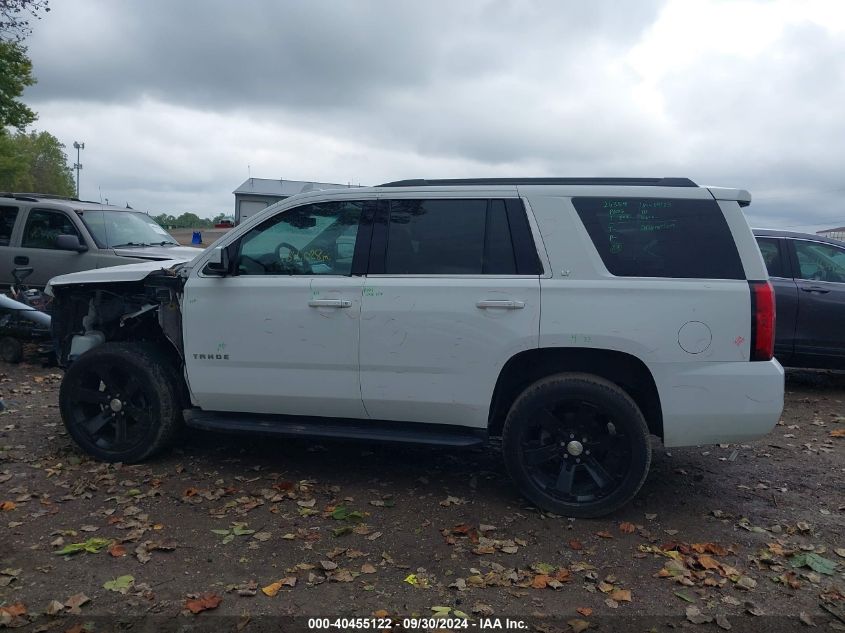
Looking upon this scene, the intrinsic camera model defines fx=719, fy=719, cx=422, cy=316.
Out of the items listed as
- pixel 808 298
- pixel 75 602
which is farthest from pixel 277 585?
pixel 808 298

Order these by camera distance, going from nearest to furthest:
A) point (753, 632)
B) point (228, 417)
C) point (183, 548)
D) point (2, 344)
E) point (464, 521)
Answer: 1. point (753, 632)
2. point (183, 548)
3. point (464, 521)
4. point (228, 417)
5. point (2, 344)

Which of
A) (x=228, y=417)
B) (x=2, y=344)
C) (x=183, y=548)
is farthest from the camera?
(x=2, y=344)

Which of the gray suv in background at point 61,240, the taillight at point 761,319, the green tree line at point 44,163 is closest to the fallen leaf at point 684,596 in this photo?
the taillight at point 761,319

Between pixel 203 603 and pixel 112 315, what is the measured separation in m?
2.97

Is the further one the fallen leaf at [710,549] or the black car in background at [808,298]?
the black car in background at [808,298]

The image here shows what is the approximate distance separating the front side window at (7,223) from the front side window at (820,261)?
10229mm

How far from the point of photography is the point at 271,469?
17.6 ft

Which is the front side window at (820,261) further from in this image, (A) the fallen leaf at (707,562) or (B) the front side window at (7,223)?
(B) the front side window at (7,223)

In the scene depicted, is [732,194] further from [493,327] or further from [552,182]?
[493,327]

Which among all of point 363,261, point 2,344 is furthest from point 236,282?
Answer: point 2,344

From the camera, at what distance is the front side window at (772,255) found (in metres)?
8.06

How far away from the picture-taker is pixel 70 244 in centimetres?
954

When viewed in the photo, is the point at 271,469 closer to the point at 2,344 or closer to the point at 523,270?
the point at 523,270

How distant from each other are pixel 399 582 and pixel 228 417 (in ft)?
6.56
